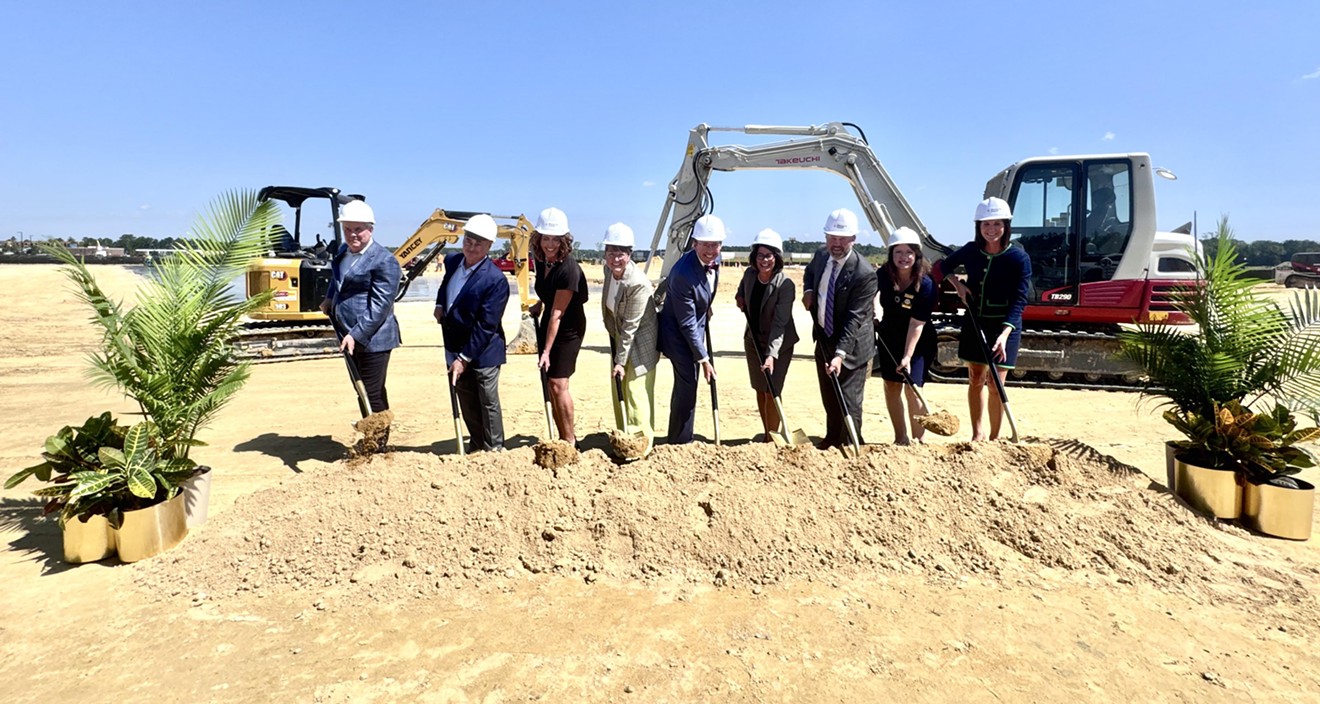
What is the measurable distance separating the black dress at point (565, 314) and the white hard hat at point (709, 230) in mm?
832

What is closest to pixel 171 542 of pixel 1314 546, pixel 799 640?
pixel 799 640

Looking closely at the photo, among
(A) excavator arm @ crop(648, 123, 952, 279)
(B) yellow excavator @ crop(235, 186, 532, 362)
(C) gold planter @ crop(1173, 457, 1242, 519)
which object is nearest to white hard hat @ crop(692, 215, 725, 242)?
(C) gold planter @ crop(1173, 457, 1242, 519)

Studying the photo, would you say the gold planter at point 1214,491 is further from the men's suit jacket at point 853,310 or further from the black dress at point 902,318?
the men's suit jacket at point 853,310

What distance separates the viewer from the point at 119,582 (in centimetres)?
346

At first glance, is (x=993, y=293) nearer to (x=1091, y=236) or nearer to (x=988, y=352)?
(x=988, y=352)

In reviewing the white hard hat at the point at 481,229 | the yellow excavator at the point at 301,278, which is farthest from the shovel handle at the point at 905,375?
the yellow excavator at the point at 301,278

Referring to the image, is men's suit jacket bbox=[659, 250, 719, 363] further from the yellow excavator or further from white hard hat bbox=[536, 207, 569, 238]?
the yellow excavator

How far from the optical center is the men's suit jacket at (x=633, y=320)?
4879 mm

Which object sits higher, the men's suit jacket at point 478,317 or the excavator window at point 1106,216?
the excavator window at point 1106,216

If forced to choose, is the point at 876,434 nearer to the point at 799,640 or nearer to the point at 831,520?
the point at 831,520

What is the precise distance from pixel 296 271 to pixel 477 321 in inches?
270

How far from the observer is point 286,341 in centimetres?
1050

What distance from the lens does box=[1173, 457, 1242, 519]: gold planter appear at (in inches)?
161

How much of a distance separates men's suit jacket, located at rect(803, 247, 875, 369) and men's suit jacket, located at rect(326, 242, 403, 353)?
305 centimetres
